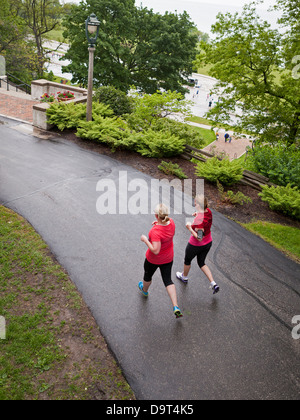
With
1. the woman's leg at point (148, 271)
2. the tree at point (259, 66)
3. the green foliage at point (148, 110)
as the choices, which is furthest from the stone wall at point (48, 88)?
the woman's leg at point (148, 271)

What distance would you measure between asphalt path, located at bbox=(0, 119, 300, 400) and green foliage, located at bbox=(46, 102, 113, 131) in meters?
3.75

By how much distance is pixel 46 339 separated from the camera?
179 inches

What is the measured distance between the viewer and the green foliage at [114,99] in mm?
15078

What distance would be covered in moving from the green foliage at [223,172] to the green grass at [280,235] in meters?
2.10

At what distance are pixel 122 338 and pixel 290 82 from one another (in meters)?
15.3

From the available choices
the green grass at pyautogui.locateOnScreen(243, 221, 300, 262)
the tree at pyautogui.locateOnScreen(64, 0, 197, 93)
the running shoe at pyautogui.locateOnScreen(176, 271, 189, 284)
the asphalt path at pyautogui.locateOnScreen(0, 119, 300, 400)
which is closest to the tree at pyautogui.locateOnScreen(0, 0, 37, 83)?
the tree at pyautogui.locateOnScreen(64, 0, 197, 93)

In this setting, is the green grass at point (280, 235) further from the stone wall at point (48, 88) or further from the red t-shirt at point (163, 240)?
the stone wall at point (48, 88)

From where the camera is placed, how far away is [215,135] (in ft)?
125

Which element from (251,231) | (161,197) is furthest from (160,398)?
(161,197)

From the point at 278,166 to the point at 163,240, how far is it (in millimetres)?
7704

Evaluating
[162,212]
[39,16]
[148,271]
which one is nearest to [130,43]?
[39,16]

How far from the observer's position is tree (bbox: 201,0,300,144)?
51.3ft

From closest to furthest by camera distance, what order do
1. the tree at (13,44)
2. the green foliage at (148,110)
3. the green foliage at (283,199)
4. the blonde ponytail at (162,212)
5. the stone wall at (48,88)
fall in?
the blonde ponytail at (162,212) → the green foliage at (283,199) → the green foliage at (148,110) → the stone wall at (48,88) → the tree at (13,44)

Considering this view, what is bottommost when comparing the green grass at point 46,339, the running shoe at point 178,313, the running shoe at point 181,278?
the green grass at point 46,339
